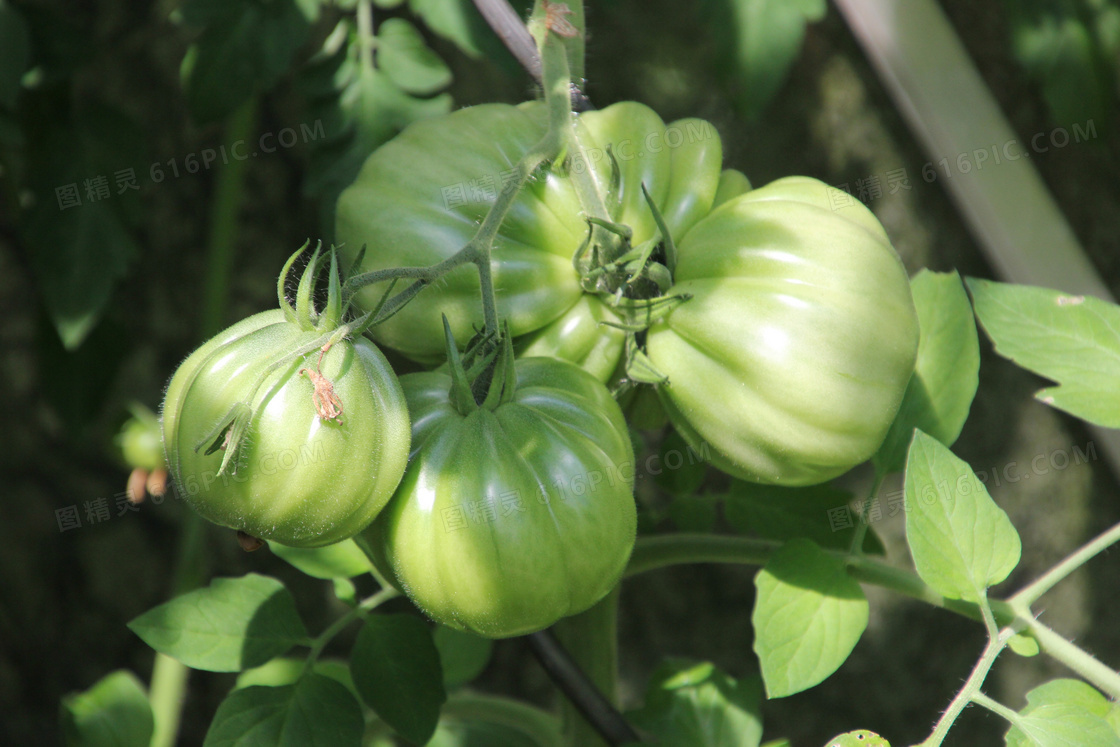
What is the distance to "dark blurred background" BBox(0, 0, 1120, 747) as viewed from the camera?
2.37 feet

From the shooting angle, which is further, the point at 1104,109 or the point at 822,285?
the point at 1104,109

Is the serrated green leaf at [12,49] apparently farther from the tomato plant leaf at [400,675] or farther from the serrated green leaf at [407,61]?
the tomato plant leaf at [400,675]

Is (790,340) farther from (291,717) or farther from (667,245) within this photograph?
(291,717)

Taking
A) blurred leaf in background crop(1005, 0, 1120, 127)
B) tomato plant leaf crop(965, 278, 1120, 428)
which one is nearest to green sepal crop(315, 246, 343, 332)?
tomato plant leaf crop(965, 278, 1120, 428)

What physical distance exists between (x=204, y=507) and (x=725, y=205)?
11.2 inches

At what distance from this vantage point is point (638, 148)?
46 cm

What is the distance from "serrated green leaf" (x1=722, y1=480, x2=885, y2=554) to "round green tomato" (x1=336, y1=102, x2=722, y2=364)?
7.6 inches

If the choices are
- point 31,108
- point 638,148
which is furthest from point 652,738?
point 31,108

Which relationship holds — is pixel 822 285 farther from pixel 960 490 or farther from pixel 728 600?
pixel 728 600

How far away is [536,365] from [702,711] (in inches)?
12.0

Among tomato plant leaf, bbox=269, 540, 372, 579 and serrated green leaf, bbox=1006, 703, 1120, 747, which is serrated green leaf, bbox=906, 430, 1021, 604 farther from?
tomato plant leaf, bbox=269, 540, 372, 579

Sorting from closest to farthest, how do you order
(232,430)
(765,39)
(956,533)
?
1. (232,430)
2. (956,533)
3. (765,39)

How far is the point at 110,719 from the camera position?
56 cm

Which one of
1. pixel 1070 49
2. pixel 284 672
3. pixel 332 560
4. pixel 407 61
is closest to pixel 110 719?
pixel 284 672
